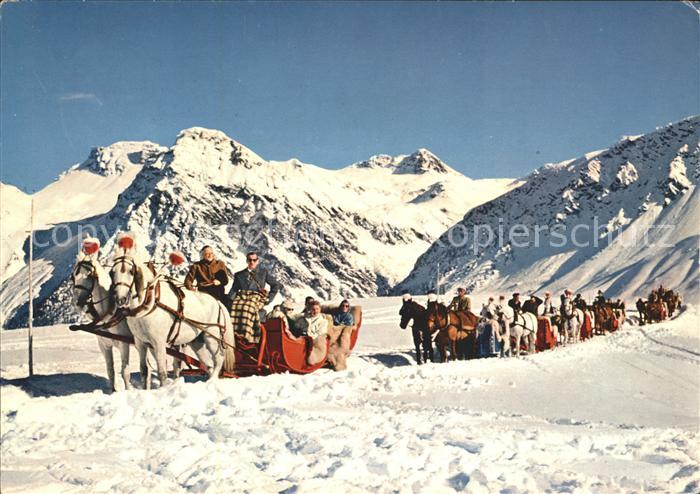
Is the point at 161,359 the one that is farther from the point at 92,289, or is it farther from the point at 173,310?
the point at 92,289

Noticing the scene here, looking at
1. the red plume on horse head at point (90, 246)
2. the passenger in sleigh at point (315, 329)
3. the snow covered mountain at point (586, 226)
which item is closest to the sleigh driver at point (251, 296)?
the passenger in sleigh at point (315, 329)

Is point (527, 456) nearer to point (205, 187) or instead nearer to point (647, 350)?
point (647, 350)

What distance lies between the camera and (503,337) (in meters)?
16.4

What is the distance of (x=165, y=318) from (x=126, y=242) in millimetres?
1179

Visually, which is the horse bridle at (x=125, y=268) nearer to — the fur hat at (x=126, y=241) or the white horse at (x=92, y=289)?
the fur hat at (x=126, y=241)

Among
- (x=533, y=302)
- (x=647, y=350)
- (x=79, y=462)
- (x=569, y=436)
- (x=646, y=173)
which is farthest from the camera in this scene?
(x=646, y=173)

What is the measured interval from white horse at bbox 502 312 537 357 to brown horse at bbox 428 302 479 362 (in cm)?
126

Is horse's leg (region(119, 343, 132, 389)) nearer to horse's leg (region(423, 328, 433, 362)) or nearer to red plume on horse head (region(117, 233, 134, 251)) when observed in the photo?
red plume on horse head (region(117, 233, 134, 251))

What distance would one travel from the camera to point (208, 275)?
998cm

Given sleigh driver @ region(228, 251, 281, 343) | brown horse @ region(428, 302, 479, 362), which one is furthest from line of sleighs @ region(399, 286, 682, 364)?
sleigh driver @ region(228, 251, 281, 343)

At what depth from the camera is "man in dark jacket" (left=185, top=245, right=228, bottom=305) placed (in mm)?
9867

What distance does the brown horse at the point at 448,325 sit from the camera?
48.8 ft

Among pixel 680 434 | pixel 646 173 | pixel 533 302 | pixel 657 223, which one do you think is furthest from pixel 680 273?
pixel 680 434

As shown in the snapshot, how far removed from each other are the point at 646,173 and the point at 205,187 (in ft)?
321
